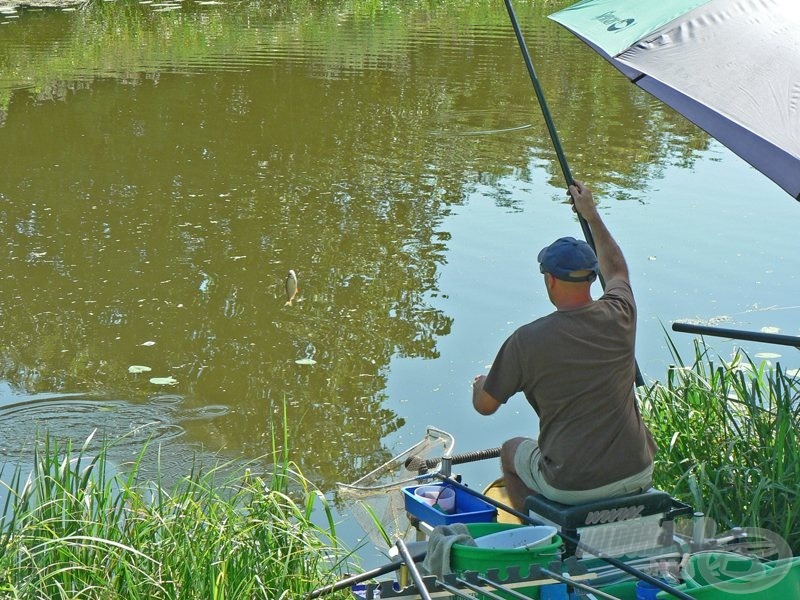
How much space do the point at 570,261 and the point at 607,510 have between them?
649 millimetres

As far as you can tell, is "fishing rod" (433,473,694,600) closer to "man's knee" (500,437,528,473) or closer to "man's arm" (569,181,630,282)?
"man's knee" (500,437,528,473)

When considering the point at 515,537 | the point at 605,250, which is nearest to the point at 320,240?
the point at 605,250

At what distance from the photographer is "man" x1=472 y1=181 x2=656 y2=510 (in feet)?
9.59

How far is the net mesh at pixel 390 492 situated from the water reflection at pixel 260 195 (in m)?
0.40

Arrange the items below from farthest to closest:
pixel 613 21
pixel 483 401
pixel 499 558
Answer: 1. pixel 613 21
2. pixel 483 401
3. pixel 499 558

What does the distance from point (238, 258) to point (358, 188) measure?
1.98 metres

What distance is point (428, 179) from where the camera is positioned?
948cm

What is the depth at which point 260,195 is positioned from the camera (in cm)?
884

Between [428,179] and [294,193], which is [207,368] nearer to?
[294,193]

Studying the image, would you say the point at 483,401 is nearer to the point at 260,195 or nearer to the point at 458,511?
the point at 458,511

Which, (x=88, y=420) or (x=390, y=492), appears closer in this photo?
(x=390, y=492)

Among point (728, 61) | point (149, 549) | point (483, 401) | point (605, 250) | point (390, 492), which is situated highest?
point (728, 61)

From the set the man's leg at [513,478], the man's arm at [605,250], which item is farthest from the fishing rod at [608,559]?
the man's arm at [605,250]

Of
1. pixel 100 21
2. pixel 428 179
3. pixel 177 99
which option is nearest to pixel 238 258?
pixel 428 179
